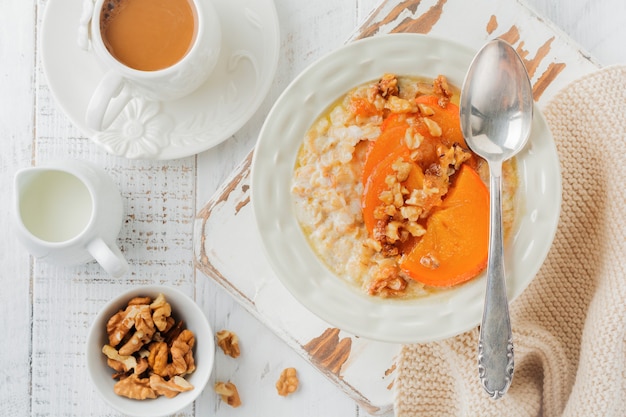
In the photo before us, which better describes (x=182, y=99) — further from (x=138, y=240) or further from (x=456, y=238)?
(x=456, y=238)

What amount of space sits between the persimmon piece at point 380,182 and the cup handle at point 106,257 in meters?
0.47

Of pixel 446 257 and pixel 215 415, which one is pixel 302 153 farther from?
pixel 215 415

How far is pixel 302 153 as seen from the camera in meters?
1.23

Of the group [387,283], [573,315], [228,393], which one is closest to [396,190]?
[387,283]

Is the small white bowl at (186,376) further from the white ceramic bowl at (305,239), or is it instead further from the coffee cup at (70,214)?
the white ceramic bowl at (305,239)

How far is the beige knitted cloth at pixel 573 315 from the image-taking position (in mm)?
1269

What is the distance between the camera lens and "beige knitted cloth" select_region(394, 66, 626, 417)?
1269 millimetres

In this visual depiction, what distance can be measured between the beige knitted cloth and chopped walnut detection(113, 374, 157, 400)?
1.61ft

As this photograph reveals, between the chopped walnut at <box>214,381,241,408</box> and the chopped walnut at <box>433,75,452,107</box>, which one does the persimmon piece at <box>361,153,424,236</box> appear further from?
the chopped walnut at <box>214,381,241,408</box>

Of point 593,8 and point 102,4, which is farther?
point 593,8

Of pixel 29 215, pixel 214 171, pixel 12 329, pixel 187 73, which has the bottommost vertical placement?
pixel 12 329

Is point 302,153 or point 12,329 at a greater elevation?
point 302,153

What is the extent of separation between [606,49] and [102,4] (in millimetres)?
982

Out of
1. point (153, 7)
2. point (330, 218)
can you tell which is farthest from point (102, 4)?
point (330, 218)
